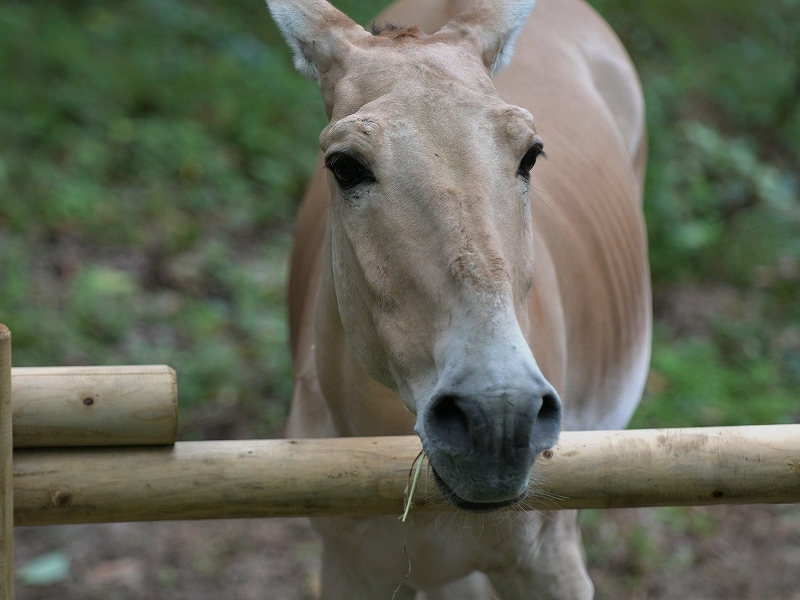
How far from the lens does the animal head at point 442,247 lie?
164cm

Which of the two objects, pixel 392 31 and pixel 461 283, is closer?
pixel 461 283

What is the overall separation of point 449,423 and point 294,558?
101 inches

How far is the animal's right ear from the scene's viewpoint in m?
2.37

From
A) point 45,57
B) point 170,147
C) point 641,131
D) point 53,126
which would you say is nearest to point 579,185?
point 641,131

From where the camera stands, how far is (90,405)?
6.28 ft

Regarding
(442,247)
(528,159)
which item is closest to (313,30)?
(528,159)

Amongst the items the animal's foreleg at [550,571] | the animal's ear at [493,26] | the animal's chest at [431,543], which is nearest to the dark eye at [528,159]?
the animal's ear at [493,26]

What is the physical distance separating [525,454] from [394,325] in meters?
0.45

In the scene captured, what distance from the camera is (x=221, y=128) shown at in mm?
6844

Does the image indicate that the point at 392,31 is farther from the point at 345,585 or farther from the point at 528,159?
the point at 345,585

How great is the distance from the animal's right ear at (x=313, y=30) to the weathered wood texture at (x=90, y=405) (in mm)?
950

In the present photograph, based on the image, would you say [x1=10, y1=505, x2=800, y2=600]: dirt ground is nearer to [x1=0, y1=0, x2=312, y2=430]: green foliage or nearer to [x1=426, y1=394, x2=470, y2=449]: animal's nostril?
[x1=0, y1=0, x2=312, y2=430]: green foliage

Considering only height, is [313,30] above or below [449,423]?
above

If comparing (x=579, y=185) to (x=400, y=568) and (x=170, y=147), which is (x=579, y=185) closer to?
(x=400, y=568)
